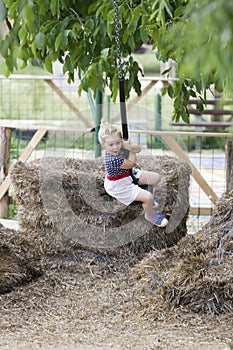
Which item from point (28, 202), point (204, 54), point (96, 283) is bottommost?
point (96, 283)

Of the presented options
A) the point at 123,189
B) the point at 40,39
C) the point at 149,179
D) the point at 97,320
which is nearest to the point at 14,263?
the point at 97,320

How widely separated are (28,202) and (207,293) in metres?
2.10

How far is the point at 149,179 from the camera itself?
5.48 meters

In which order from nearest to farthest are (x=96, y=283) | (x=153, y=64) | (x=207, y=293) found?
(x=207, y=293)
(x=96, y=283)
(x=153, y=64)

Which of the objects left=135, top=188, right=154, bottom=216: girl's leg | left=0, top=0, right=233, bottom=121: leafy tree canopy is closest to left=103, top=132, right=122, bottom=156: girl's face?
left=0, top=0, right=233, bottom=121: leafy tree canopy

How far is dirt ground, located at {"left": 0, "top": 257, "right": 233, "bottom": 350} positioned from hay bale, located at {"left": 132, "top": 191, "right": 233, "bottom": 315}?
89 millimetres

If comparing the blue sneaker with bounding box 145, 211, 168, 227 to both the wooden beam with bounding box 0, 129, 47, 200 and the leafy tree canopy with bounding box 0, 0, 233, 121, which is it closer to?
the leafy tree canopy with bounding box 0, 0, 233, 121

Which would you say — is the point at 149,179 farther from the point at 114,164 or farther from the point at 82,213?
the point at 82,213

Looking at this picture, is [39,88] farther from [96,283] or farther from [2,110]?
[96,283]

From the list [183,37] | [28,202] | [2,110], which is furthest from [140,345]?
[2,110]

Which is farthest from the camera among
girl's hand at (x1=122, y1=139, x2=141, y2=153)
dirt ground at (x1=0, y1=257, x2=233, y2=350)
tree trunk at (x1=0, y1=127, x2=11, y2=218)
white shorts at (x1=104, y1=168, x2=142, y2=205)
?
tree trunk at (x1=0, y1=127, x2=11, y2=218)

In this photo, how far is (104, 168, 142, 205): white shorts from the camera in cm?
534

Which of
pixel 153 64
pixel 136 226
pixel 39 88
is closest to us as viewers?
pixel 136 226

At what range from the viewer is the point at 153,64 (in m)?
20.6
